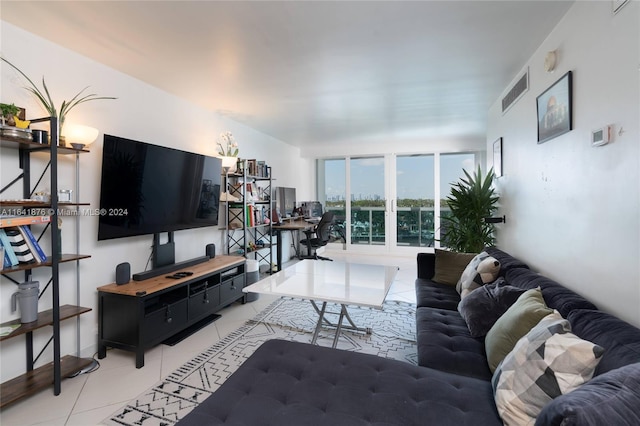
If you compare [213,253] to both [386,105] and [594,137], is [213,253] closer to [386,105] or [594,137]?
[386,105]

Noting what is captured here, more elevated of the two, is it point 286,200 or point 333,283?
point 286,200

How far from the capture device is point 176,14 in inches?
73.8

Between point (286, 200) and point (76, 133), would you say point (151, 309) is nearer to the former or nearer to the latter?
point (76, 133)

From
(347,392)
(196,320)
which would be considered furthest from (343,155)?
(347,392)

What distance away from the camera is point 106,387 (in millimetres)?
2002

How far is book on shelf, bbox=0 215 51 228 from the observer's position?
1.73 meters

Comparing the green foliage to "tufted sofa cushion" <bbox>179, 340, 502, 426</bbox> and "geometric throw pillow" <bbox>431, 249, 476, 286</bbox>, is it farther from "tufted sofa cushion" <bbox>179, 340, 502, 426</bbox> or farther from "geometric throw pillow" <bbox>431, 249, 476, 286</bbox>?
"geometric throw pillow" <bbox>431, 249, 476, 286</bbox>

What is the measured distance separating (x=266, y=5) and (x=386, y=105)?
2.31m

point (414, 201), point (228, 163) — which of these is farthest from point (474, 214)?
point (228, 163)

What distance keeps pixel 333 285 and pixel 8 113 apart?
2475mm

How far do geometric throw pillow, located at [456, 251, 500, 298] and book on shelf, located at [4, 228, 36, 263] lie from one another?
298cm

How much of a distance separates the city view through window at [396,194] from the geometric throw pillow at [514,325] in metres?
4.80

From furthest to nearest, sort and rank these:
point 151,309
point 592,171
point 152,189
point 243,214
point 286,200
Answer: point 286,200 < point 243,214 < point 152,189 < point 151,309 < point 592,171

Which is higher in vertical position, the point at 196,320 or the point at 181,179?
the point at 181,179
